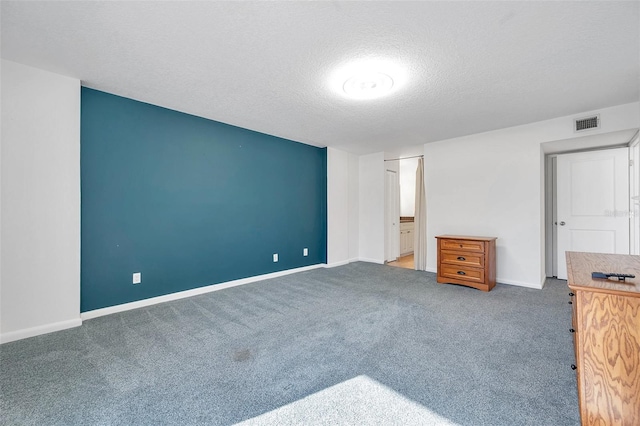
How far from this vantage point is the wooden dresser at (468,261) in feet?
11.9

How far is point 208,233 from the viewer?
3.64 m

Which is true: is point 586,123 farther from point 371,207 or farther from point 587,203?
point 371,207

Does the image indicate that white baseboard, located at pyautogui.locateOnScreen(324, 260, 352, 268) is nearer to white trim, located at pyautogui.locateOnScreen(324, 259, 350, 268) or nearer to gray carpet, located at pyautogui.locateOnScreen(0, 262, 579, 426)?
white trim, located at pyautogui.locateOnScreen(324, 259, 350, 268)

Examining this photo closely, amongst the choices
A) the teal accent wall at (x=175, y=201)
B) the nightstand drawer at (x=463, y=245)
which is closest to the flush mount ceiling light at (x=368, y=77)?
the teal accent wall at (x=175, y=201)

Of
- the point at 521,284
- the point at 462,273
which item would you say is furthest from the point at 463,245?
the point at 521,284

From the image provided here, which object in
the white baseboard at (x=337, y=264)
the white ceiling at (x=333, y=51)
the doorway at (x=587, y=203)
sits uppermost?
the white ceiling at (x=333, y=51)

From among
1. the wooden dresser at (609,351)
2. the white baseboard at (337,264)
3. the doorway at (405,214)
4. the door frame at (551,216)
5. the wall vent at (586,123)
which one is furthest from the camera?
the doorway at (405,214)

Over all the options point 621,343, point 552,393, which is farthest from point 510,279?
point 621,343

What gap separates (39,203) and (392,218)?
17.6 ft

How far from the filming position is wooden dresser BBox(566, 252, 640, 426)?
1.21m

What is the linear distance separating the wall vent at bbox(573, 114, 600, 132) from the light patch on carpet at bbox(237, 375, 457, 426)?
12.9 feet

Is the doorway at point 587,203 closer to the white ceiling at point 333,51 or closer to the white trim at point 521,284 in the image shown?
the white trim at point 521,284

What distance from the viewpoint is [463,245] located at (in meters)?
3.85

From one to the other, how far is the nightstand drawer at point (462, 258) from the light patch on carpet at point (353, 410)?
2724 millimetres
